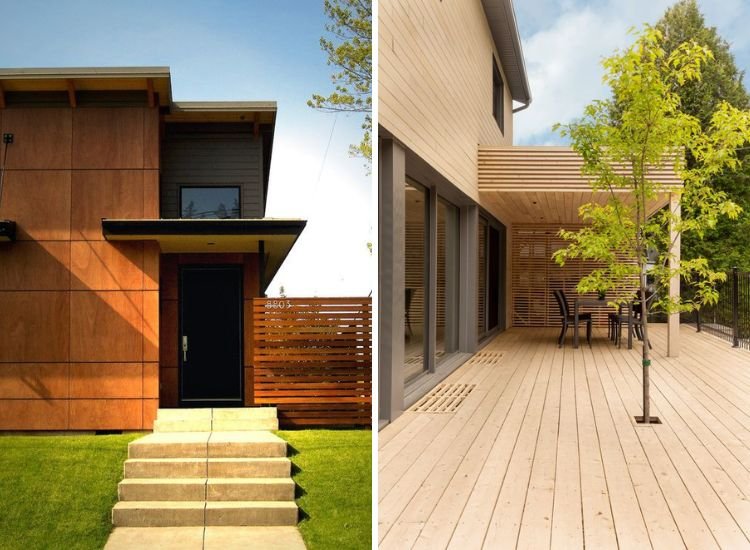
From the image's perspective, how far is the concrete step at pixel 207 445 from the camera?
25.0 ft

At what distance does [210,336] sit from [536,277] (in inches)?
344

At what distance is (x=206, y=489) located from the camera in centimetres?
721

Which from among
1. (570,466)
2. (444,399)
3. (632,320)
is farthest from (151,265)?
(632,320)

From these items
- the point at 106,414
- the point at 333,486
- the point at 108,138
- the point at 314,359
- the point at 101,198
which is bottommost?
the point at 333,486

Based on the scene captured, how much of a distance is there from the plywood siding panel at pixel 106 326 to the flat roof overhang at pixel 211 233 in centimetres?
59

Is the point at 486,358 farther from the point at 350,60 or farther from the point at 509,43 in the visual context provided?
the point at 509,43

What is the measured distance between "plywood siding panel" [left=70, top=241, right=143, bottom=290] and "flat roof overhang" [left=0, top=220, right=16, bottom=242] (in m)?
0.69

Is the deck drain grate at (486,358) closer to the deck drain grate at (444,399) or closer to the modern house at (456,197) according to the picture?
the modern house at (456,197)

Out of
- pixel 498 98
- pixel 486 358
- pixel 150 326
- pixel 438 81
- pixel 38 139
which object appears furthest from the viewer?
pixel 498 98

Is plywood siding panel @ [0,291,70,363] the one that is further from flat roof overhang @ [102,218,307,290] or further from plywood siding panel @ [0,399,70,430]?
flat roof overhang @ [102,218,307,290]

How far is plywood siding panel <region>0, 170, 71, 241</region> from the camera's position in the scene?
18.5 ft

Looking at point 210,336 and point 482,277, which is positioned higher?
point 482,277

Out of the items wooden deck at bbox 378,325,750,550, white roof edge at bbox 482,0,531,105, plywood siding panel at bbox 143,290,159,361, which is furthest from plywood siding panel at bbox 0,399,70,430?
white roof edge at bbox 482,0,531,105

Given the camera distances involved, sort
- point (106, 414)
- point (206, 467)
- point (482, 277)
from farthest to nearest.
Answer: point (482, 277) → point (206, 467) → point (106, 414)
